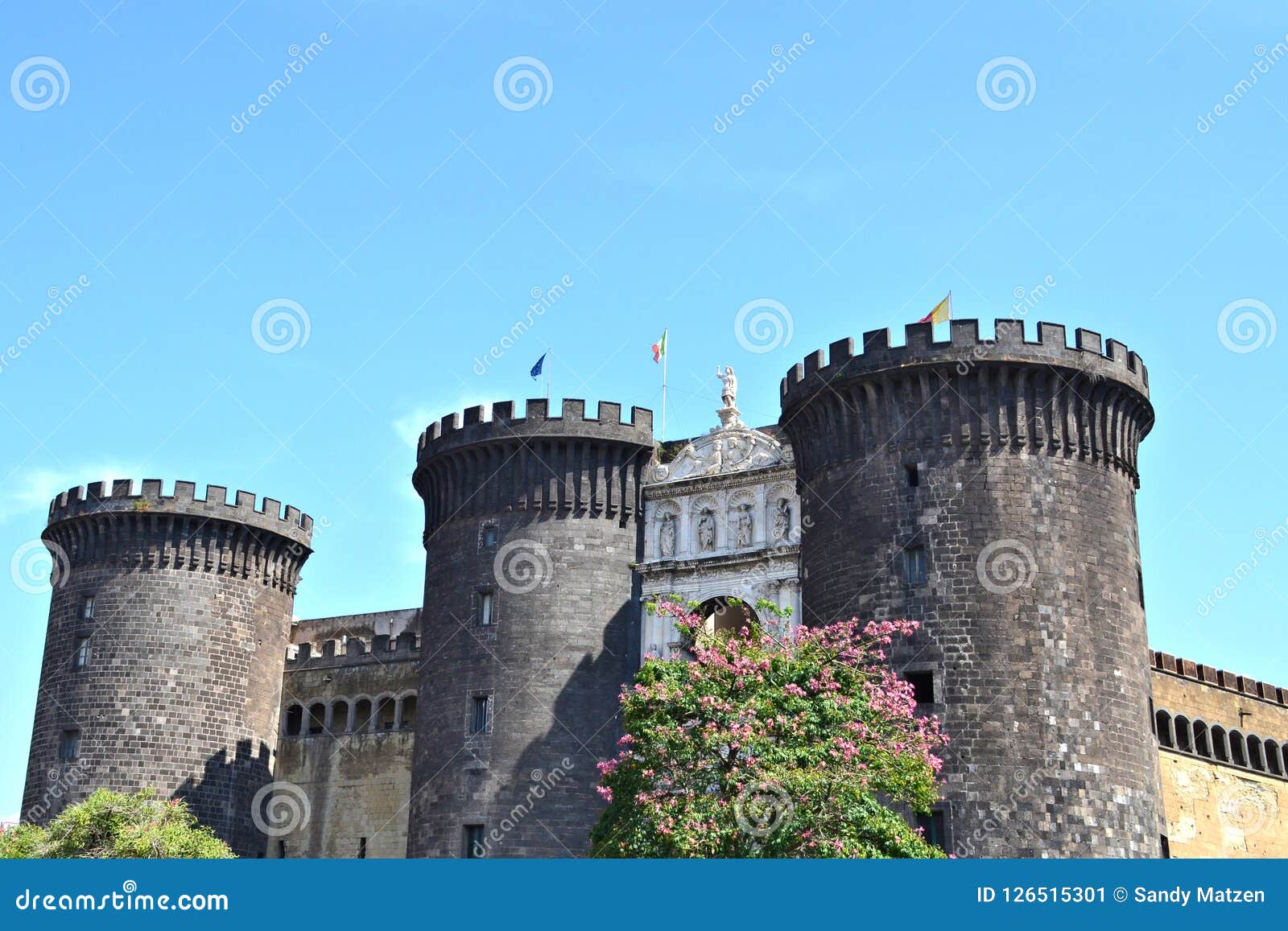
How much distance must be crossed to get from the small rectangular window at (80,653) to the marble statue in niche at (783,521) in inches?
928

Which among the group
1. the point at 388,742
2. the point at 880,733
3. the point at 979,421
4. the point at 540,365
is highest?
the point at 540,365

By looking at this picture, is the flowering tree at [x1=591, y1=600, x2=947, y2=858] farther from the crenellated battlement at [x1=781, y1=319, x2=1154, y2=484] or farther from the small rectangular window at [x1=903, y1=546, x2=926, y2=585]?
the crenellated battlement at [x1=781, y1=319, x2=1154, y2=484]

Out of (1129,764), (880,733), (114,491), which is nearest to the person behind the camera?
(880,733)

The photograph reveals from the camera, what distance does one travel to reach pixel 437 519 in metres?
50.8

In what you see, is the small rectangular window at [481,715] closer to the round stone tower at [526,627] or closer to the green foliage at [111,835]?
the round stone tower at [526,627]

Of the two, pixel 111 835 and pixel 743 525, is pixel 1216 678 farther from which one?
pixel 111 835

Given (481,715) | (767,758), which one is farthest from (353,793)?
(767,758)

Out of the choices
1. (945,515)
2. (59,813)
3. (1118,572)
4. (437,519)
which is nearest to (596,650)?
(437,519)

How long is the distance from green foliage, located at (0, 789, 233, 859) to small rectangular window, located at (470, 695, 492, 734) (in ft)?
25.1

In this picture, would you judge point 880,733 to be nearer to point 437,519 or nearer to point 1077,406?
point 1077,406

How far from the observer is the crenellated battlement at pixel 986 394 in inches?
1650

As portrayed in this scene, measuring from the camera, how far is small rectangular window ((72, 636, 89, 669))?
53.2m

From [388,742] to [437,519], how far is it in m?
8.14

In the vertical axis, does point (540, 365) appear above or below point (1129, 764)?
above
